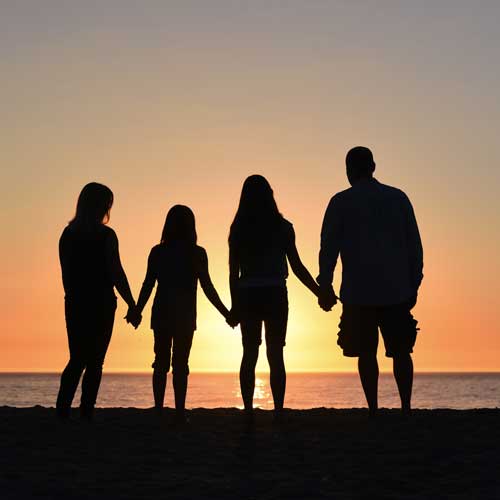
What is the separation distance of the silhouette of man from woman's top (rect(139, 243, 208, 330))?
4.94 feet

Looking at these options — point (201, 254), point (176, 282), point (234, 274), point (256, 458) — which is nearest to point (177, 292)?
point (176, 282)

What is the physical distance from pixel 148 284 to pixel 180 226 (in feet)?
2.48

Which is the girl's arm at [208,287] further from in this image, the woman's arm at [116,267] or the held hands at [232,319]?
the woman's arm at [116,267]

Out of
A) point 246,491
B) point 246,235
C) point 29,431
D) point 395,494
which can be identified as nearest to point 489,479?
point 395,494

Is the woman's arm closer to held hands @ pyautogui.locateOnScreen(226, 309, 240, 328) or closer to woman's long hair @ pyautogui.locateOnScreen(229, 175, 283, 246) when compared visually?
held hands @ pyautogui.locateOnScreen(226, 309, 240, 328)

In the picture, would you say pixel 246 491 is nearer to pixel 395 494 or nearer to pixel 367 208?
pixel 395 494

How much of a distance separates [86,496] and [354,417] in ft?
14.3

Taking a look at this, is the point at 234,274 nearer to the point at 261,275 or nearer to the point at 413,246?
the point at 261,275

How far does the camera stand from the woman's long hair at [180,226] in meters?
10.3

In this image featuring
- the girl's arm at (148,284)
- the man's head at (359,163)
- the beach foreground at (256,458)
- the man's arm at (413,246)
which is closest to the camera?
the beach foreground at (256,458)

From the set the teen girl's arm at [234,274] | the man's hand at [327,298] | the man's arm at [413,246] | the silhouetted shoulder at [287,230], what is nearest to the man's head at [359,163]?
the man's arm at [413,246]

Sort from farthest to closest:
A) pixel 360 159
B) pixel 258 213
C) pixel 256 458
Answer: pixel 258 213, pixel 360 159, pixel 256 458

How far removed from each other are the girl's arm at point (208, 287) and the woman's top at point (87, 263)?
3.15ft

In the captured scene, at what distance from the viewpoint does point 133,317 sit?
33.9ft
